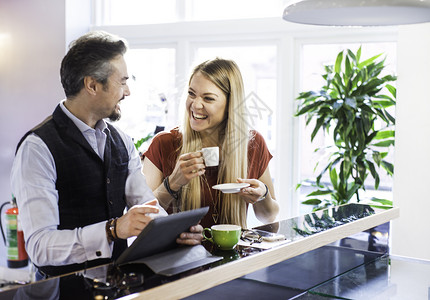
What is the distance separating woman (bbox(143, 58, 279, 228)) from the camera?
8.91 ft

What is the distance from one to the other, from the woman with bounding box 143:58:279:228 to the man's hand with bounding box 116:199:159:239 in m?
0.79

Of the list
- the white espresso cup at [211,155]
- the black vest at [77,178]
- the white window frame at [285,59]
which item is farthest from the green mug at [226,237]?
the white window frame at [285,59]

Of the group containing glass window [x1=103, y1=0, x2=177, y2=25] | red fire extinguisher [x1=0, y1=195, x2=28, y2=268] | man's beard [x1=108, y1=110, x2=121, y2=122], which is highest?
glass window [x1=103, y1=0, x2=177, y2=25]

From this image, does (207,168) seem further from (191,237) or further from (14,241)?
(14,241)

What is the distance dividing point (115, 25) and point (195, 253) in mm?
4588

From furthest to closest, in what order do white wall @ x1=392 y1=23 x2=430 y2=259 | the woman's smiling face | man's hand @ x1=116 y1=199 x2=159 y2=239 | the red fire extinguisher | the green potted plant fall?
the red fire extinguisher, the green potted plant, white wall @ x1=392 y1=23 x2=430 y2=259, the woman's smiling face, man's hand @ x1=116 y1=199 x2=159 y2=239

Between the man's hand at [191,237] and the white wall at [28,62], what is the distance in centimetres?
416

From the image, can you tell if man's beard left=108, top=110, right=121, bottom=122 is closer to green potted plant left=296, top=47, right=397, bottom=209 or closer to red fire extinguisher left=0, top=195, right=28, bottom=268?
green potted plant left=296, top=47, right=397, bottom=209

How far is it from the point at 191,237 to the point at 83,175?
553 millimetres

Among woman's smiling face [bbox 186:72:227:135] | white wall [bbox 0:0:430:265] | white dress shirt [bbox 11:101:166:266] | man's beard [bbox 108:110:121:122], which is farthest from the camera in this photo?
white wall [bbox 0:0:430:265]

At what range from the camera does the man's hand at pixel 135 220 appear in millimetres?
1727

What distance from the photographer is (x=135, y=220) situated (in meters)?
1.77

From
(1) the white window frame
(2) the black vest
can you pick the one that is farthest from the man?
(1) the white window frame

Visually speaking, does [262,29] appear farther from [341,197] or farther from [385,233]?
[385,233]
